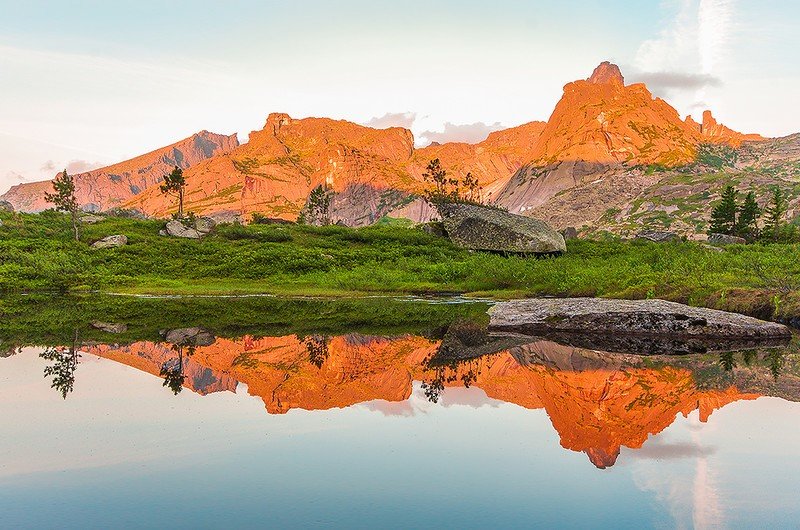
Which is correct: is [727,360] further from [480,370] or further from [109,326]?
[109,326]

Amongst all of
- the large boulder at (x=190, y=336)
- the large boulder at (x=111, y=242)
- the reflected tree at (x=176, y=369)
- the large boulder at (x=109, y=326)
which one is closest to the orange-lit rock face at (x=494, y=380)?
the reflected tree at (x=176, y=369)

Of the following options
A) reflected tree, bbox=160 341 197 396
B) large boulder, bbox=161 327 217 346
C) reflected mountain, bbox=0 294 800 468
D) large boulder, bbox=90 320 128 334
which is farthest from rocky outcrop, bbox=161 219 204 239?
reflected tree, bbox=160 341 197 396

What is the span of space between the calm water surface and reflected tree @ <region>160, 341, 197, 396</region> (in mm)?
99

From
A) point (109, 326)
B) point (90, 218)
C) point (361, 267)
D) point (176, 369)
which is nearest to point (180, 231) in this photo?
point (90, 218)

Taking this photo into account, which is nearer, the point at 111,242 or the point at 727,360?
the point at 727,360

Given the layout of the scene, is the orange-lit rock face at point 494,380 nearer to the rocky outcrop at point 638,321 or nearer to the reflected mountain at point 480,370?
the reflected mountain at point 480,370

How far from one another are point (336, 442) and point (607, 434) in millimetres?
4619

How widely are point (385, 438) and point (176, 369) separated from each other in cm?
815

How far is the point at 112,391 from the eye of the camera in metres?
13.4

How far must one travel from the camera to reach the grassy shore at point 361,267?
30938mm

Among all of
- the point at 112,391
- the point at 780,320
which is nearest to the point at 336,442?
the point at 112,391

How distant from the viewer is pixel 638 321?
822 inches

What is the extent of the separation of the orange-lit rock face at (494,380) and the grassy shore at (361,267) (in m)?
14.7

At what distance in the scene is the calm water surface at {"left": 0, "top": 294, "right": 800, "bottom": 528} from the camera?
23.1ft
